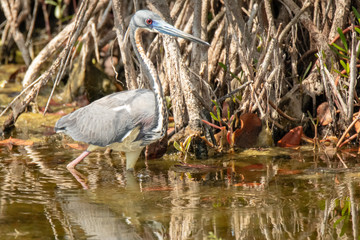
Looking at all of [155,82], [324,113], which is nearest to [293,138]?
[324,113]

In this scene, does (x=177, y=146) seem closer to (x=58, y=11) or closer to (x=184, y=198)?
(x=184, y=198)

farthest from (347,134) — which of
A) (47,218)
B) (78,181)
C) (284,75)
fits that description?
(47,218)

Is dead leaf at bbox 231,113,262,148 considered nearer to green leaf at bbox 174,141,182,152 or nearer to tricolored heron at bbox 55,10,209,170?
green leaf at bbox 174,141,182,152

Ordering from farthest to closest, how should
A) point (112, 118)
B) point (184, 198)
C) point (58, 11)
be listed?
point (58, 11), point (112, 118), point (184, 198)

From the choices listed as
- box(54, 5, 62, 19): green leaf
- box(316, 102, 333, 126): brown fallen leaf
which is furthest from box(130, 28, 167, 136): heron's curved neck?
box(54, 5, 62, 19): green leaf

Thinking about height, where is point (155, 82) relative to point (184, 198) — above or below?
above

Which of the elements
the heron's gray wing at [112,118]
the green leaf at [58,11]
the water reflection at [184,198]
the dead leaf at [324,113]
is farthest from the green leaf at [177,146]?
the green leaf at [58,11]

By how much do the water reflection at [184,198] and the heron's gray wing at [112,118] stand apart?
330mm

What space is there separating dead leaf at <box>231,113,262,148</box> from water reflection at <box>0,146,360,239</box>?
7.0 inches

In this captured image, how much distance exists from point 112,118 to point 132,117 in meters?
0.19

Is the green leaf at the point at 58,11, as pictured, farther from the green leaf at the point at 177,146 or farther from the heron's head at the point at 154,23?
the green leaf at the point at 177,146

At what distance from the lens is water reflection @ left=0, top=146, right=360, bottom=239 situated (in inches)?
136

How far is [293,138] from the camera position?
577 centimetres

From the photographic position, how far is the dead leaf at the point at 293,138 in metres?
5.75
